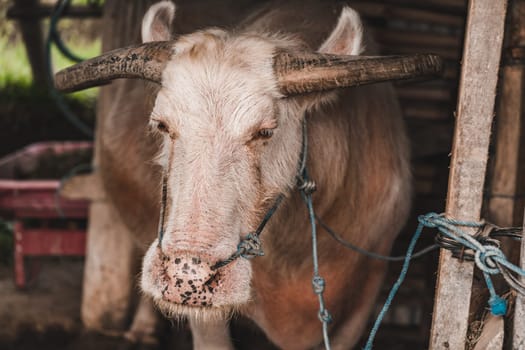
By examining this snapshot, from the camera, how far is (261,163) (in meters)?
2.78

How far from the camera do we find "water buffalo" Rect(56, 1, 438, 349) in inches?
98.8

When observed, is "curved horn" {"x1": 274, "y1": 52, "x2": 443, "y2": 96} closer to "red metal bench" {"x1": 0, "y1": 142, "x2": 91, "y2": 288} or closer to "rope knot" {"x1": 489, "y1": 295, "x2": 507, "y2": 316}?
"rope knot" {"x1": 489, "y1": 295, "x2": 507, "y2": 316}

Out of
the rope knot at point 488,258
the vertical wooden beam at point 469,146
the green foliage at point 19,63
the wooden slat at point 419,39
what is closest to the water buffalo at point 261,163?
the vertical wooden beam at point 469,146

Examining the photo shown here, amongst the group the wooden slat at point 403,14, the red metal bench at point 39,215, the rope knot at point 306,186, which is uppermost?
the wooden slat at point 403,14

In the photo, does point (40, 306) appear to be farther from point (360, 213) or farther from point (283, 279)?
point (360, 213)

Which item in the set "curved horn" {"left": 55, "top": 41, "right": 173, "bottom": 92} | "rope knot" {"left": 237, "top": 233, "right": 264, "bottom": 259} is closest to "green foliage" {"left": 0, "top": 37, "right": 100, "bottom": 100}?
"curved horn" {"left": 55, "top": 41, "right": 173, "bottom": 92}

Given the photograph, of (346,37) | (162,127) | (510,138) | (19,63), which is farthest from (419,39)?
(19,63)

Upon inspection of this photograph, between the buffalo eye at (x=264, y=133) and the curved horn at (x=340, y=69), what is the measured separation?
0.17 metres

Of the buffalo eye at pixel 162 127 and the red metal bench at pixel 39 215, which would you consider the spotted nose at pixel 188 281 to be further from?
the red metal bench at pixel 39 215

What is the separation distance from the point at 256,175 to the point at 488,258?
0.95 metres

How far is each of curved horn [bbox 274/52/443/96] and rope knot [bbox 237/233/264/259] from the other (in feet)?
1.94

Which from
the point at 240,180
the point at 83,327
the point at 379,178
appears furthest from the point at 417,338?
the point at 240,180

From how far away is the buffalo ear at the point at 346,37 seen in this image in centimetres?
295

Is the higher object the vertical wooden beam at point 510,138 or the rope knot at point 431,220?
the vertical wooden beam at point 510,138
